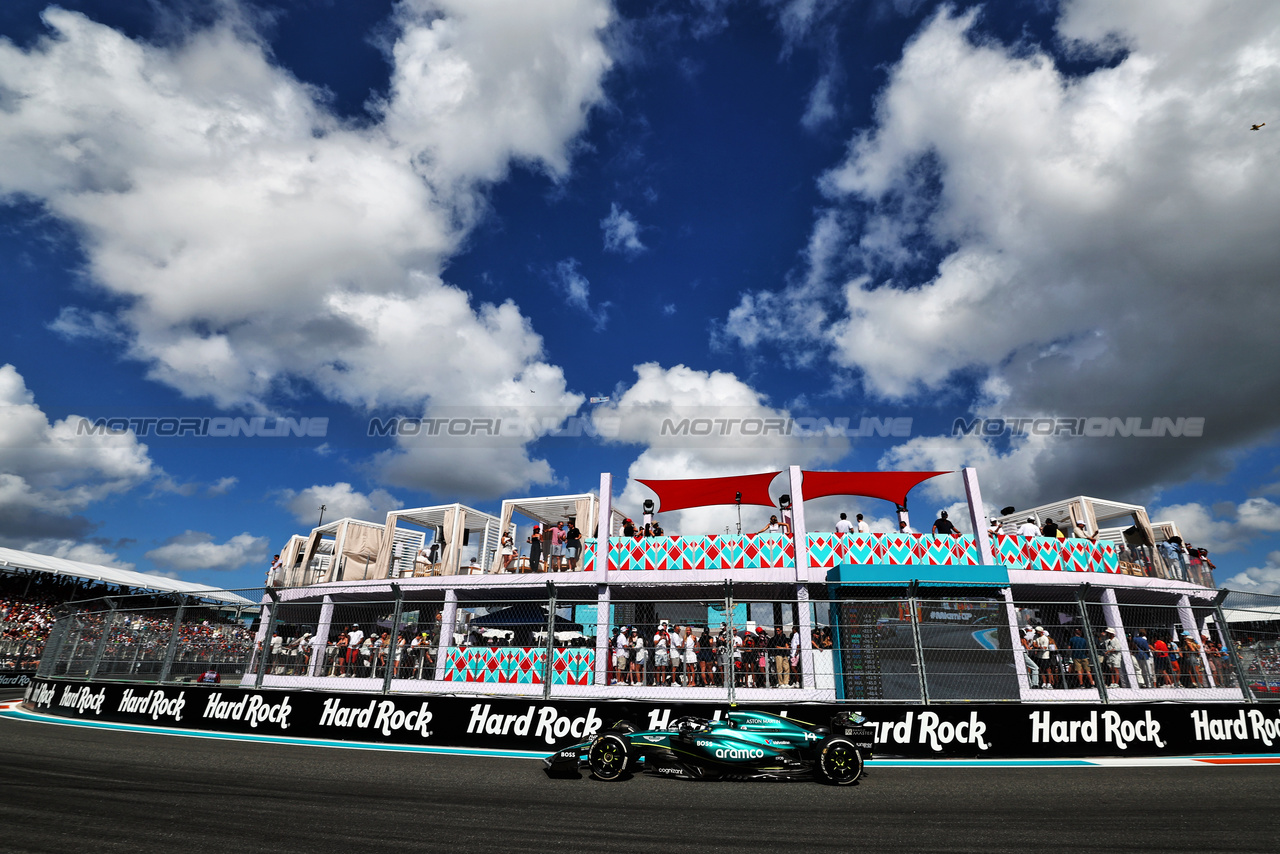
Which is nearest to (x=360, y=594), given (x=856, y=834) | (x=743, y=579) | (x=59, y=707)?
(x=59, y=707)

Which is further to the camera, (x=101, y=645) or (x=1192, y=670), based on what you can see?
(x=101, y=645)

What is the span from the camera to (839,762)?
269 inches

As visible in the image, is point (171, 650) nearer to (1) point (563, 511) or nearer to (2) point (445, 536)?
(2) point (445, 536)

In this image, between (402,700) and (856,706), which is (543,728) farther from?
(856,706)

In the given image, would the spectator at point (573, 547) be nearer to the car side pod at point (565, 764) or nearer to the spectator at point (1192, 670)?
the car side pod at point (565, 764)

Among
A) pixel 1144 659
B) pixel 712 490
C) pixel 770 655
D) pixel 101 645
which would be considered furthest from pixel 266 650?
pixel 1144 659

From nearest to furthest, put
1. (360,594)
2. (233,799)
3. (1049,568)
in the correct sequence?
(233,799)
(1049,568)
(360,594)

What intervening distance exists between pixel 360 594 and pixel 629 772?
15.9m

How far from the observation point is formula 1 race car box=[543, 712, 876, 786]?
6.84 meters

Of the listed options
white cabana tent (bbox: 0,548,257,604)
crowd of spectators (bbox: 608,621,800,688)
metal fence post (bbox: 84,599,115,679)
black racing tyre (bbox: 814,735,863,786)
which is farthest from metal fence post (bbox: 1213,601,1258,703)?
white cabana tent (bbox: 0,548,257,604)

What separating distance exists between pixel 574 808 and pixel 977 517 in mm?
14589

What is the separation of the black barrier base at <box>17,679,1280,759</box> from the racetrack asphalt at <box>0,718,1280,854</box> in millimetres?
869

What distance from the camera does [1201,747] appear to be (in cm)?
850

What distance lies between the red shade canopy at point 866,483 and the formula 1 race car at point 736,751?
11.5 m
